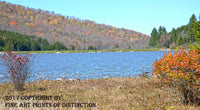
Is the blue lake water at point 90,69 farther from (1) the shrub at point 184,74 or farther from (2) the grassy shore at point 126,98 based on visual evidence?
(1) the shrub at point 184,74

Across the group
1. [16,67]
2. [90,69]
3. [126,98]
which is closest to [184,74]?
[126,98]

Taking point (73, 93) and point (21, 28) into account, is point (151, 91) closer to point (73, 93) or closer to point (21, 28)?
point (73, 93)

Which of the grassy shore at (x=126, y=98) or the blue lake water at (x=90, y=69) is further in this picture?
the blue lake water at (x=90, y=69)

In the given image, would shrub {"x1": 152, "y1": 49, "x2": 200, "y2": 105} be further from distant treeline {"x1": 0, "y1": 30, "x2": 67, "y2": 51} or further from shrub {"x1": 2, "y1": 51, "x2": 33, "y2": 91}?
distant treeline {"x1": 0, "y1": 30, "x2": 67, "y2": 51}

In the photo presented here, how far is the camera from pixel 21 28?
586 ft

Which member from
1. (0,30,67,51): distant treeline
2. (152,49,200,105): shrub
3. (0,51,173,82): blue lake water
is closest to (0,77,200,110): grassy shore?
(152,49,200,105): shrub

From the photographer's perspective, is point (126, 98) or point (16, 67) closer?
point (126, 98)

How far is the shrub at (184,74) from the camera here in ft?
20.7

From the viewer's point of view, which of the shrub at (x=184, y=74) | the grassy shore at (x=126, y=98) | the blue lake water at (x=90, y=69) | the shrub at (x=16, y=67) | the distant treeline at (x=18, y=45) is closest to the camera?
the shrub at (x=184, y=74)

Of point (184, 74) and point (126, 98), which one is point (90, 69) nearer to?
point (126, 98)

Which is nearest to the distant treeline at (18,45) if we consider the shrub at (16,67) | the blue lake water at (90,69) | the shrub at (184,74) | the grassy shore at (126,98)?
the blue lake water at (90,69)

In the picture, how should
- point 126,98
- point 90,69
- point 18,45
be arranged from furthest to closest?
1. point 18,45
2. point 90,69
3. point 126,98

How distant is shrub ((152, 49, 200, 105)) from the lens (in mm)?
6297

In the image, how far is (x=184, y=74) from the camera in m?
6.34
